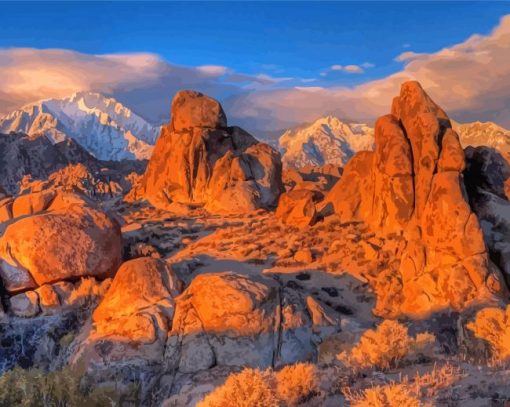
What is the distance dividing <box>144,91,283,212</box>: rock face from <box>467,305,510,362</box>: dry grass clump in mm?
23333

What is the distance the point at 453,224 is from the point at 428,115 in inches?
270

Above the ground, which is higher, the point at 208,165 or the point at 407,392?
the point at 208,165

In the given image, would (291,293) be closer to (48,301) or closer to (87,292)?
(87,292)

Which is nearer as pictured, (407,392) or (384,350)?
(407,392)

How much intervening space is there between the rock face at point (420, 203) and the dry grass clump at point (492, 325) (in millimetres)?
2336

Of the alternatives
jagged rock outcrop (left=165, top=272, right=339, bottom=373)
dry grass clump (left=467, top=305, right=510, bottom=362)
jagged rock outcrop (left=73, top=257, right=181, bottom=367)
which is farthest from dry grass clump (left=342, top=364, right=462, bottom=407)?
jagged rock outcrop (left=73, top=257, right=181, bottom=367)

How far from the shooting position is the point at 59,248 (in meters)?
22.4

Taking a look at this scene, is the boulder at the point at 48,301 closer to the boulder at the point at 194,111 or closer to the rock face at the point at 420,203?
the rock face at the point at 420,203

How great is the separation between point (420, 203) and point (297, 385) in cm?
1758

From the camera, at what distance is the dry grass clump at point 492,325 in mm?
15273

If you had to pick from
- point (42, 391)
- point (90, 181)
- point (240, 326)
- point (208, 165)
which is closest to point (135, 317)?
point (240, 326)

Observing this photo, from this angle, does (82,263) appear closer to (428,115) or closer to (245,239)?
(245,239)

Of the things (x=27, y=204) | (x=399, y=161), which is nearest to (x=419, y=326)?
(x=399, y=161)

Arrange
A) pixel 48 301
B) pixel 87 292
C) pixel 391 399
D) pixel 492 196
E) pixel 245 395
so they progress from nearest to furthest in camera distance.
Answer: pixel 391 399, pixel 245 395, pixel 48 301, pixel 87 292, pixel 492 196
